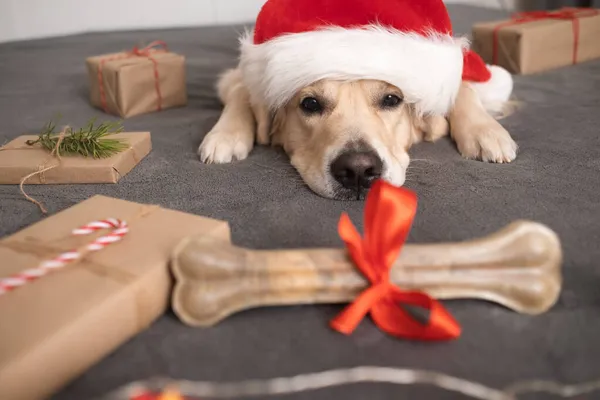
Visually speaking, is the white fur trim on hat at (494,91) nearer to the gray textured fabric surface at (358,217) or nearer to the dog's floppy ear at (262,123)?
the gray textured fabric surface at (358,217)

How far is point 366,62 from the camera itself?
1.55m

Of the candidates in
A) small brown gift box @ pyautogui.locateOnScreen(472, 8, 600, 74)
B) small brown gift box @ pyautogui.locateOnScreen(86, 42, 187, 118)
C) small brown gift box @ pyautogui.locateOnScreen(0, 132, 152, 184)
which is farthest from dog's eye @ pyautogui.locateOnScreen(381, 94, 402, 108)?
small brown gift box @ pyautogui.locateOnScreen(472, 8, 600, 74)

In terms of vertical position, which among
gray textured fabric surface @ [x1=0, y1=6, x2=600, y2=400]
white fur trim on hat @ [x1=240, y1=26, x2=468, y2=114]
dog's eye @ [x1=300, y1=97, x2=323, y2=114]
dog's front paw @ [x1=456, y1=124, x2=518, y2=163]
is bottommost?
gray textured fabric surface @ [x1=0, y1=6, x2=600, y2=400]

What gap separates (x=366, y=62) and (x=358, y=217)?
51cm

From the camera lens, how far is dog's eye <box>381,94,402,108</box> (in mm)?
1643

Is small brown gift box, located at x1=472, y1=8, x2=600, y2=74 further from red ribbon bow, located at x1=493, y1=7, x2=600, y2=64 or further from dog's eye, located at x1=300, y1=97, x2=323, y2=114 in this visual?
dog's eye, located at x1=300, y1=97, x2=323, y2=114

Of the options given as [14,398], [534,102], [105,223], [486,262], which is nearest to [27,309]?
[14,398]

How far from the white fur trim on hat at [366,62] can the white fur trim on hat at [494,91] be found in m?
0.35

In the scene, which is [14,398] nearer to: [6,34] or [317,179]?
[317,179]

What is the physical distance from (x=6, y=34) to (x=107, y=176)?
371cm

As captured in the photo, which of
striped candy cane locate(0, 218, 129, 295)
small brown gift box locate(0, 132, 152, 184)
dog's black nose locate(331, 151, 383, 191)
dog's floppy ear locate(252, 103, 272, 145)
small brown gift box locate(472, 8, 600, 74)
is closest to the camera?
A: striped candy cane locate(0, 218, 129, 295)

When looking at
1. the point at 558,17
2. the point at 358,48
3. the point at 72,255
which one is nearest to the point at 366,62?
the point at 358,48

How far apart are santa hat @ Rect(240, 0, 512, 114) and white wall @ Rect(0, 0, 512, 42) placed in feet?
11.1

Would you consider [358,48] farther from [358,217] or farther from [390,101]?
[358,217]
